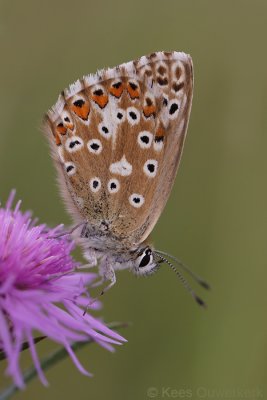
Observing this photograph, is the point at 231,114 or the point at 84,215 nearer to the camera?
the point at 84,215

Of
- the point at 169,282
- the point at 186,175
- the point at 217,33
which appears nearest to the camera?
the point at 169,282

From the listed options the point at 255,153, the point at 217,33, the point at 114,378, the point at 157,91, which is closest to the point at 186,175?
the point at 255,153

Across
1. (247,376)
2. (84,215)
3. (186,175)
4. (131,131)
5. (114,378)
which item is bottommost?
(114,378)

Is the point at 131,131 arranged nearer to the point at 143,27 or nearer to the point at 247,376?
the point at 247,376

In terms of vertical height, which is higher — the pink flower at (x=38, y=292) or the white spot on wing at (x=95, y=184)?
the white spot on wing at (x=95, y=184)

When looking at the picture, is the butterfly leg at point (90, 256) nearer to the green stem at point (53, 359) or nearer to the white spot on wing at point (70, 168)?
the white spot on wing at point (70, 168)

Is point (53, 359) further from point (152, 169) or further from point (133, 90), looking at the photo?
point (133, 90)

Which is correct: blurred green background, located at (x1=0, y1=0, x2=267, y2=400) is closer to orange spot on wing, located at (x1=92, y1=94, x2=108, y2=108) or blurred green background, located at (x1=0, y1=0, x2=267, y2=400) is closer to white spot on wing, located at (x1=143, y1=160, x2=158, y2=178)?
white spot on wing, located at (x1=143, y1=160, x2=158, y2=178)

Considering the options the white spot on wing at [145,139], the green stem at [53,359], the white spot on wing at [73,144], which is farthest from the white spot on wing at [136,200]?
the green stem at [53,359]

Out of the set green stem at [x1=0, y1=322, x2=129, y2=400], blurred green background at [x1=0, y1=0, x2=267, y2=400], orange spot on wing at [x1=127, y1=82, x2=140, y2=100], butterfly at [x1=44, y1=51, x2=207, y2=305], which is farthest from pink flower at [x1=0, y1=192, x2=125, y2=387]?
blurred green background at [x1=0, y1=0, x2=267, y2=400]
